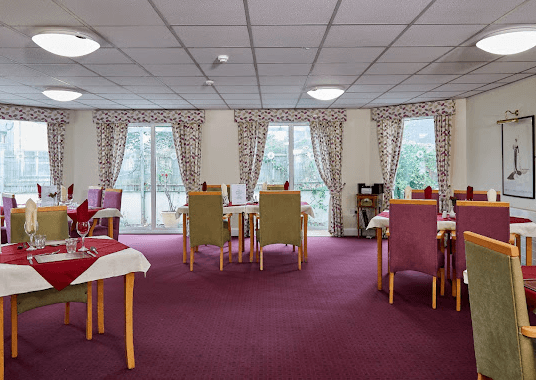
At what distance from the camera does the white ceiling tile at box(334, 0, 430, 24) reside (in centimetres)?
292

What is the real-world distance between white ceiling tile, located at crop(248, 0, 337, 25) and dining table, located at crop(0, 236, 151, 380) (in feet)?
6.50

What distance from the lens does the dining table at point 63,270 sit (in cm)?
219

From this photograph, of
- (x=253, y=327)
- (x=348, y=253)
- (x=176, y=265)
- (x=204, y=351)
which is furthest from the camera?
(x=348, y=253)

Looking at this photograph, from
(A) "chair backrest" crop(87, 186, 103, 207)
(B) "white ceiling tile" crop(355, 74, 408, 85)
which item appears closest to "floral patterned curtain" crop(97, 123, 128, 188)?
(A) "chair backrest" crop(87, 186, 103, 207)

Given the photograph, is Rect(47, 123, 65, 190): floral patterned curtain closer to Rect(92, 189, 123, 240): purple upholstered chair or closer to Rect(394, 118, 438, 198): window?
Rect(92, 189, 123, 240): purple upholstered chair

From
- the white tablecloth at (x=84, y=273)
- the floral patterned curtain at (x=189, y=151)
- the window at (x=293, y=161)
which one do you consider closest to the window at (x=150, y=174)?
the floral patterned curtain at (x=189, y=151)

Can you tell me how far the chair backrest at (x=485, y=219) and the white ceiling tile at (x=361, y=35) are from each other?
161 centimetres

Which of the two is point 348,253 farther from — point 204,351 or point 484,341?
point 484,341

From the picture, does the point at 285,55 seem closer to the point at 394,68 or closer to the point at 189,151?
the point at 394,68

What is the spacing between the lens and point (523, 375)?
151cm

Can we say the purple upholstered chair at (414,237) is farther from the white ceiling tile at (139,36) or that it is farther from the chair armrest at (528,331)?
the white ceiling tile at (139,36)

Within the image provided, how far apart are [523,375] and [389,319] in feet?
6.60

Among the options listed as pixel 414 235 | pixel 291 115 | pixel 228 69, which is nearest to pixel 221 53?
pixel 228 69

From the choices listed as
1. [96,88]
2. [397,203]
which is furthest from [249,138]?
[397,203]
